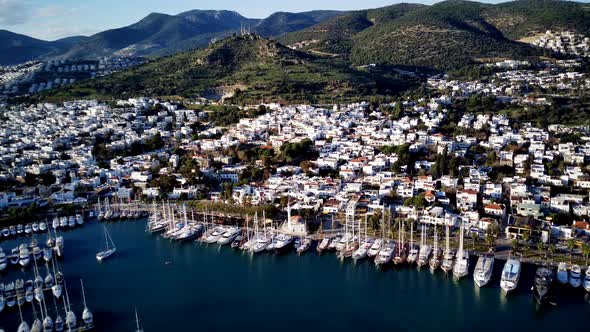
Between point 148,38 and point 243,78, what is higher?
point 148,38

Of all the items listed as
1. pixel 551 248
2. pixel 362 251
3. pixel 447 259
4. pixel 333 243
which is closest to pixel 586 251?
pixel 551 248

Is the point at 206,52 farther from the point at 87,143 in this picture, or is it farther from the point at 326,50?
the point at 87,143

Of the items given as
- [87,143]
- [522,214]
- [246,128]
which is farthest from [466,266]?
[87,143]

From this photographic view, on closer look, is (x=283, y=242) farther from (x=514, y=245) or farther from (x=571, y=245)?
(x=571, y=245)

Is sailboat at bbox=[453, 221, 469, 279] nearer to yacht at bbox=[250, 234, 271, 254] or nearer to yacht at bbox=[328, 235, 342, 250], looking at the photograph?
yacht at bbox=[328, 235, 342, 250]

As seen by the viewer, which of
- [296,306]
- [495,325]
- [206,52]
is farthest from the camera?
[206,52]

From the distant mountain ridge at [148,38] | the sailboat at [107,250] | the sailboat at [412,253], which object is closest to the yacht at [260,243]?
the sailboat at [412,253]
